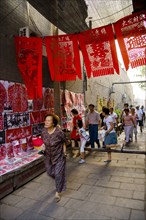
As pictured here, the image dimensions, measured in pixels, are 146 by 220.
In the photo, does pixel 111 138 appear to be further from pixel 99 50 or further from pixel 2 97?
pixel 2 97

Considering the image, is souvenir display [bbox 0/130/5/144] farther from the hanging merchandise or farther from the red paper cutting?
the red paper cutting

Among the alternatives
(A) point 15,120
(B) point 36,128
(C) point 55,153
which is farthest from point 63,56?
(C) point 55,153

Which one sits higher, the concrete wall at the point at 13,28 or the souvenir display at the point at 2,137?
the concrete wall at the point at 13,28

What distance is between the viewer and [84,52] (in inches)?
197

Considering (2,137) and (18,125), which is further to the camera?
(18,125)

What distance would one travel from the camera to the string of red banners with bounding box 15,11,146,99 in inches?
177

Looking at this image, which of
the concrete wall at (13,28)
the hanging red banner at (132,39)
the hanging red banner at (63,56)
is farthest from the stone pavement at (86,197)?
the concrete wall at (13,28)

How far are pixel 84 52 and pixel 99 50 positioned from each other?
415 mm

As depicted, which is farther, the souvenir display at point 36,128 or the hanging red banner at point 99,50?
the souvenir display at point 36,128

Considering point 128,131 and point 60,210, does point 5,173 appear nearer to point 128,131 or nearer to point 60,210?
point 60,210

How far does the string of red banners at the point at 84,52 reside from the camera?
177 inches

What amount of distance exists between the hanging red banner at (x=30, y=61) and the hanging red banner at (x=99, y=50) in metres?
1.27

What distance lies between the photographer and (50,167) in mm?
4086

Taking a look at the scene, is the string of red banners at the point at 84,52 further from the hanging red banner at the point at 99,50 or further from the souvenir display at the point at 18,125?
the souvenir display at the point at 18,125
